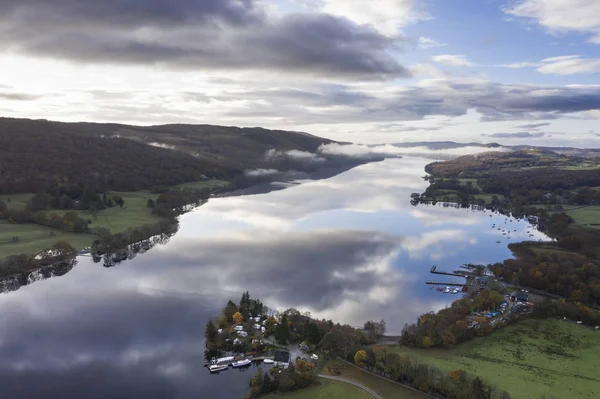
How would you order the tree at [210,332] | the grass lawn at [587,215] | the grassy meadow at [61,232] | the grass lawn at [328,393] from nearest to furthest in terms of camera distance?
the grass lawn at [328,393]
the tree at [210,332]
the grassy meadow at [61,232]
the grass lawn at [587,215]

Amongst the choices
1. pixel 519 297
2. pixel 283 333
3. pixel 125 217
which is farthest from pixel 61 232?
pixel 519 297

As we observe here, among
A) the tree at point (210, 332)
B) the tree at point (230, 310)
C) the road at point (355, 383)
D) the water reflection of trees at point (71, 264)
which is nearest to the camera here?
the road at point (355, 383)

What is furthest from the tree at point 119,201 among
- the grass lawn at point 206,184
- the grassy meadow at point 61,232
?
Answer: the grass lawn at point 206,184

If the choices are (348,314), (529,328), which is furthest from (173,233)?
(529,328)

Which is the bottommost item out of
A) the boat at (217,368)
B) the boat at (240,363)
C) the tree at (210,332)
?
the boat at (217,368)

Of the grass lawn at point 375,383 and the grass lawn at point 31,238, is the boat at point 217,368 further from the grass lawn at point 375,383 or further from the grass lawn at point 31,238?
the grass lawn at point 31,238

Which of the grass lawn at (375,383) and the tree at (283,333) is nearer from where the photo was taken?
the grass lawn at (375,383)

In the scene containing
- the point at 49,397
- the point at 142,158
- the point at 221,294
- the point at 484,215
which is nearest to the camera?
the point at 49,397

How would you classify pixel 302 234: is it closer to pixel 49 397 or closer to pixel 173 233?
pixel 173 233
